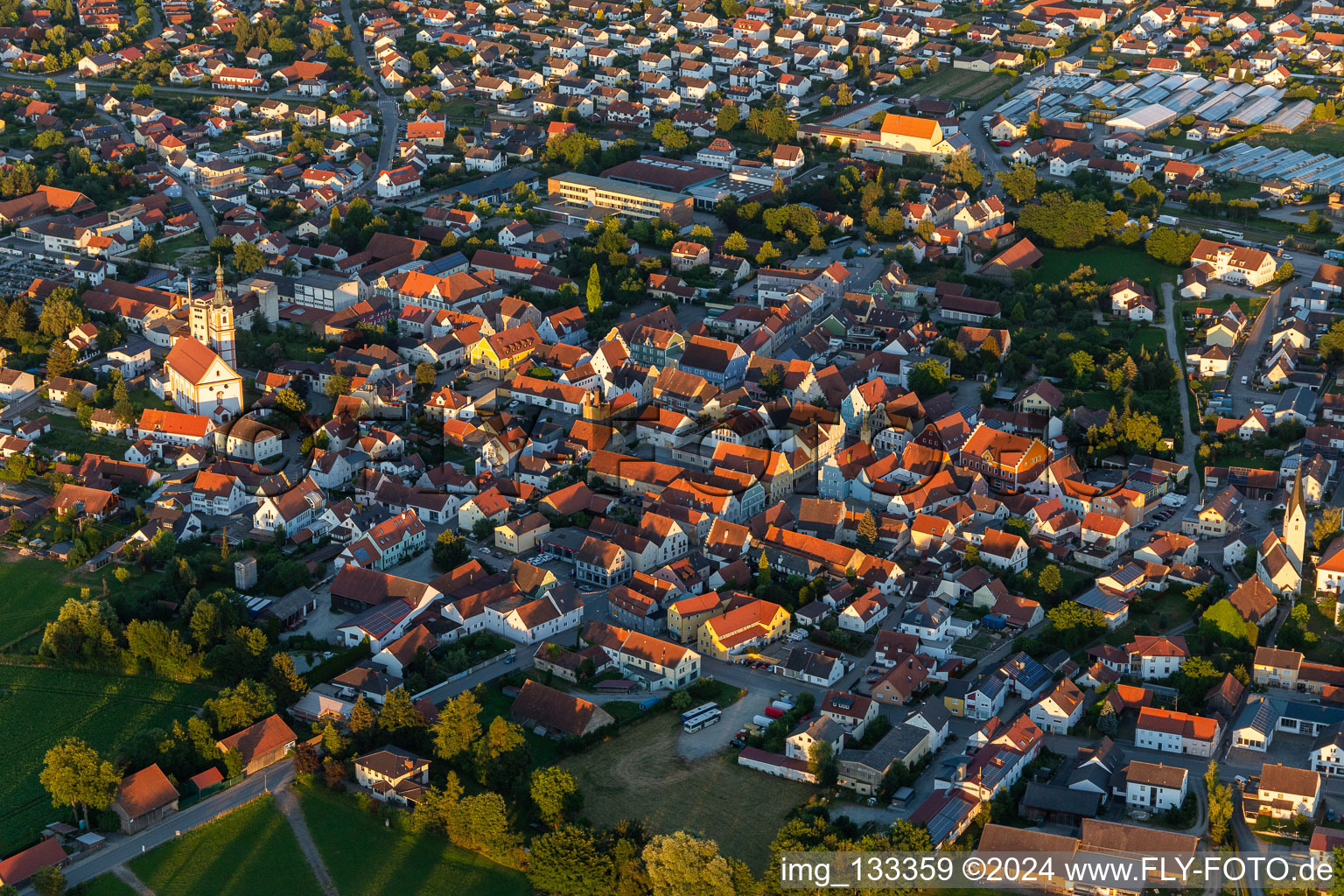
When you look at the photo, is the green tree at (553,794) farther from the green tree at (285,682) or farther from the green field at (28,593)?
the green field at (28,593)

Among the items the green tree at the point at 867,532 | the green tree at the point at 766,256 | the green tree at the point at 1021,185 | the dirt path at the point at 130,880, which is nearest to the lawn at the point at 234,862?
the dirt path at the point at 130,880

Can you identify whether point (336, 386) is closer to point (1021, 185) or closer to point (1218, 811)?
point (1218, 811)

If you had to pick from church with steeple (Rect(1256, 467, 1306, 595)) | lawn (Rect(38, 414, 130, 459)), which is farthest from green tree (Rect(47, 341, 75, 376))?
church with steeple (Rect(1256, 467, 1306, 595))

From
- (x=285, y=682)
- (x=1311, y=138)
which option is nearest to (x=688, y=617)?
(x=285, y=682)

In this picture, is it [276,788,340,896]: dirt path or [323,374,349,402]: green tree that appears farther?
[323,374,349,402]: green tree

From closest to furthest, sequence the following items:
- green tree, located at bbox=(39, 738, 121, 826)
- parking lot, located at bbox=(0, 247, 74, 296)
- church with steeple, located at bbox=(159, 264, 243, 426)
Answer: green tree, located at bbox=(39, 738, 121, 826)
church with steeple, located at bbox=(159, 264, 243, 426)
parking lot, located at bbox=(0, 247, 74, 296)

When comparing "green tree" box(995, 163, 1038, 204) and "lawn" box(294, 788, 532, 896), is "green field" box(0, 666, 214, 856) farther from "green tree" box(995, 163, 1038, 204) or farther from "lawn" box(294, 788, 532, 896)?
"green tree" box(995, 163, 1038, 204)
